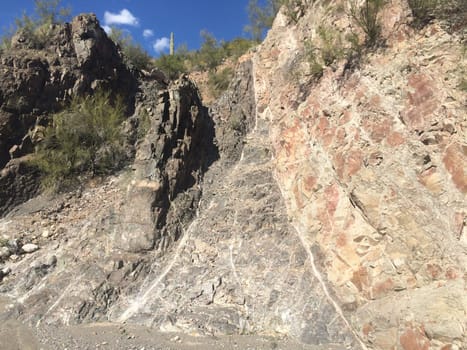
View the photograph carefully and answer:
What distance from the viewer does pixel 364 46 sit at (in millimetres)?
6676

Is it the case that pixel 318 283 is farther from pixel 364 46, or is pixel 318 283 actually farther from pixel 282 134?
pixel 364 46

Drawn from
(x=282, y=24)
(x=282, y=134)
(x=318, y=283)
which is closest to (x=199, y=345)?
(x=318, y=283)

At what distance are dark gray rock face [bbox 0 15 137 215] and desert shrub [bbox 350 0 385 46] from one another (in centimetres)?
684

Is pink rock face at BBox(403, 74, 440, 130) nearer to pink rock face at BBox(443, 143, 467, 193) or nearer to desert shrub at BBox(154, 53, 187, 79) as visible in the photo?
pink rock face at BBox(443, 143, 467, 193)

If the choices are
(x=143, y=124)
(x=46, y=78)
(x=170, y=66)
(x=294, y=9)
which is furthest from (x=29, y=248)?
(x=170, y=66)

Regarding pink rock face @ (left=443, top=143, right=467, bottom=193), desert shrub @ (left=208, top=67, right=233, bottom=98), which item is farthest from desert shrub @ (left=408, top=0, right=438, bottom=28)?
desert shrub @ (left=208, top=67, right=233, bottom=98)

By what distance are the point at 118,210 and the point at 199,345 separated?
3315mm

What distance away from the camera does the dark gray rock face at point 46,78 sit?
27.5ft

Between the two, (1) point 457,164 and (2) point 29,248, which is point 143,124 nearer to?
(2) point 29,248

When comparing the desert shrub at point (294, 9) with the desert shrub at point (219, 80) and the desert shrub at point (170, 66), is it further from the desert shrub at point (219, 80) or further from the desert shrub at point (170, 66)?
the desert shrub at point (170, 66)

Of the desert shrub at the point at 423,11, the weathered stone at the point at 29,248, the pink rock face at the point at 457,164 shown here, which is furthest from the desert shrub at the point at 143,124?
the pink rock face at the point at 457,164

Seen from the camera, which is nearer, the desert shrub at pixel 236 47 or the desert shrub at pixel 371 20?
the desert shrub at pixel 371 20

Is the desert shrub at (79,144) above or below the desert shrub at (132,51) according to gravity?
below

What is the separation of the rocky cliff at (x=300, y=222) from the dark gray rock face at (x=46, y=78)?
1.53 meters
